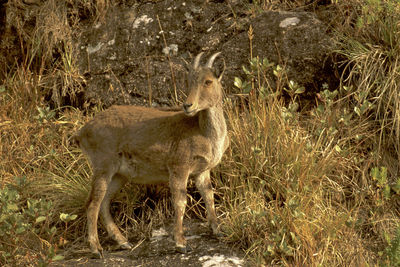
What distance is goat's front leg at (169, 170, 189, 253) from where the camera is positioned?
5781mm

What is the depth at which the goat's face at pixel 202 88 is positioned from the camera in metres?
5.51

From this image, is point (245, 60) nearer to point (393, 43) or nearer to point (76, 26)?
point (393, 43)

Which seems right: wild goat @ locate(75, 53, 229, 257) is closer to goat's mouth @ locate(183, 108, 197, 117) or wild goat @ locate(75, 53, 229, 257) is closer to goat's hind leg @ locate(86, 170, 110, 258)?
goat's hind leg @ locate(86, 170, 110, 258)

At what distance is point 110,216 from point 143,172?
2.04 ft

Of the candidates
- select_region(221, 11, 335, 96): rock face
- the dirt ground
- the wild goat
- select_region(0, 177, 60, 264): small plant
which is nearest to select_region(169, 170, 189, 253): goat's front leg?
the wild goat

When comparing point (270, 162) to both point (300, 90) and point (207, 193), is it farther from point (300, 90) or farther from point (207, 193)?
point (300, 90)

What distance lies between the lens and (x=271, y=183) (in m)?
6.25

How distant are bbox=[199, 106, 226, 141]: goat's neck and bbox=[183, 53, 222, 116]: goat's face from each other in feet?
0.30

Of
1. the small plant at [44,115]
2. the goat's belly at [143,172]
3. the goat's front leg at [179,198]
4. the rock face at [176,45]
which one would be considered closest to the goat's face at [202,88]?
the goat's front leg at [179,198]

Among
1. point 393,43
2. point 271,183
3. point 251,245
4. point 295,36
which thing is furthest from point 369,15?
point 251,245

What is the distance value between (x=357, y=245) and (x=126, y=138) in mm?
2453

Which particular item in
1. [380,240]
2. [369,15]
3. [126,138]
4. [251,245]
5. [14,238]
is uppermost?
[369,15]

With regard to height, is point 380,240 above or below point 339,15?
below

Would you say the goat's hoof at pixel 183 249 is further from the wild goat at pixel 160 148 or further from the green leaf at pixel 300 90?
the green leaf at pixel 300 90
